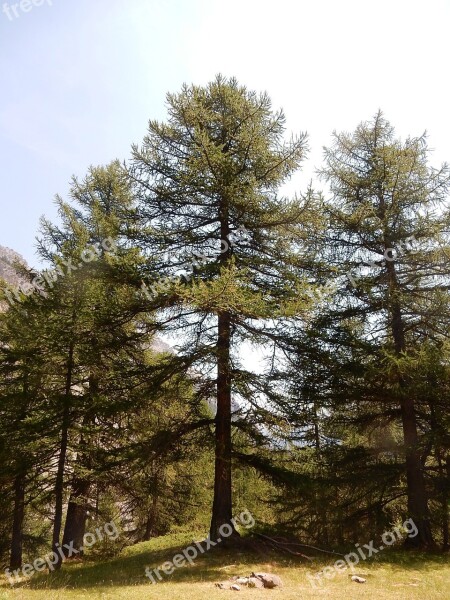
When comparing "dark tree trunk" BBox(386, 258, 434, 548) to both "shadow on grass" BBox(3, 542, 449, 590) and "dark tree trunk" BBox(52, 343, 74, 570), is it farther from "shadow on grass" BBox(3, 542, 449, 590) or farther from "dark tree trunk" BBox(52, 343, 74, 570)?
"dark tree trunk" BBox(52, 343, 74, 570)

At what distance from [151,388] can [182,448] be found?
248 centimetres

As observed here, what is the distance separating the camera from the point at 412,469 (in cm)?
1204

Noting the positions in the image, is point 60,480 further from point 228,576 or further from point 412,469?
point 412,469

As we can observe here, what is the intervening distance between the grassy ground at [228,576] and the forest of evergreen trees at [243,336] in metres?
1.15

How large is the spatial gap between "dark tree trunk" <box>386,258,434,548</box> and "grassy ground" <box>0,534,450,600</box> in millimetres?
910

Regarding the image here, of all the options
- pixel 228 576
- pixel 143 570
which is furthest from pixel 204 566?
pixel 143 570

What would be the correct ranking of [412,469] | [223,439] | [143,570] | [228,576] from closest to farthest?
[228,576] < [143,570] < [223,439] < [412,469]

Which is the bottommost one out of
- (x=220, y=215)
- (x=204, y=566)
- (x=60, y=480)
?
(x=204, y=566)

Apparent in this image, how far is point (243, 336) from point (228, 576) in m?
5.91

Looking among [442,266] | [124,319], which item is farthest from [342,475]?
[124,319]

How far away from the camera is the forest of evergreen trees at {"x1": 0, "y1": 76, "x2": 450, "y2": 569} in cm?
1107

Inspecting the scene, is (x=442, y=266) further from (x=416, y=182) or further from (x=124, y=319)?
A: (x=124, y=319)

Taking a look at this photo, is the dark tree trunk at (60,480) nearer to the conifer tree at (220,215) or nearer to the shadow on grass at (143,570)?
the shadow on grass at (143,570)

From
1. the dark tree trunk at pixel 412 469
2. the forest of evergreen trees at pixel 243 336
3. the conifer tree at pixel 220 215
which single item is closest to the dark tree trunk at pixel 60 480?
the forest of evergreen trees at pixel 243 336
